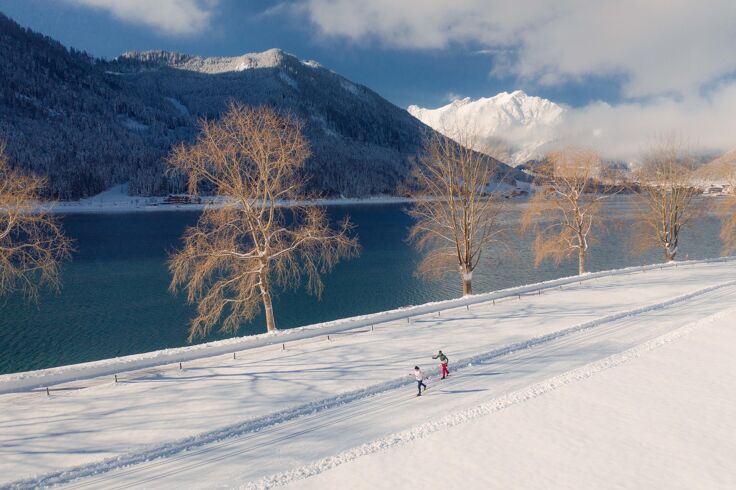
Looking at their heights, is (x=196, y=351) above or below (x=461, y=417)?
above

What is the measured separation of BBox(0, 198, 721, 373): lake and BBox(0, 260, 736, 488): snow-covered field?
16475 millimetres

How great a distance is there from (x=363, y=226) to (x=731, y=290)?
86360 millimetres

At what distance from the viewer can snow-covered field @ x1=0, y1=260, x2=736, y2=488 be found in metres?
10.7

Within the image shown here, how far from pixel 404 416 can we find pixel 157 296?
127 feet

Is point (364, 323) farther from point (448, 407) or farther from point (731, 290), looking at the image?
point (731, 290)

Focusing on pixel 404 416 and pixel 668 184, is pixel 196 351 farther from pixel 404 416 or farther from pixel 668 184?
pixel 668 184

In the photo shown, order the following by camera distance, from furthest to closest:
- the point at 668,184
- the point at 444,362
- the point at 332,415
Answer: the point at 668,184 → the point at 444,362 → the point at 332,415

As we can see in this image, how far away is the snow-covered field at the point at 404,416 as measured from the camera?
35.0ft

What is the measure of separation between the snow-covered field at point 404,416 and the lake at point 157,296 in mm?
16475

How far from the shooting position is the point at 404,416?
1355cm

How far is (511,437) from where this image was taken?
40.2ft

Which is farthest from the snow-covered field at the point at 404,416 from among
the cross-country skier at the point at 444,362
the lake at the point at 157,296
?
the lake at the point at 157,296

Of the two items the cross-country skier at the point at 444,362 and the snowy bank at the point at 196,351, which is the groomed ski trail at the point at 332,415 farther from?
the snowy bank at the point at 196,351

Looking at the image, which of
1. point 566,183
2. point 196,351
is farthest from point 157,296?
point 566,183
